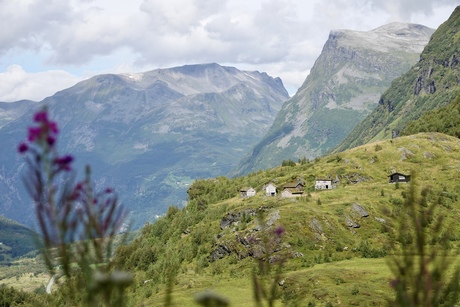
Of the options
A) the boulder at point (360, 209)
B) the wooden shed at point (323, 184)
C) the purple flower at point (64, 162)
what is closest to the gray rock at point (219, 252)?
the boulder at point (360, 209)

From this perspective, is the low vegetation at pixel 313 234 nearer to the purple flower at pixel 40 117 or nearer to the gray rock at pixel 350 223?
the gray rock at pixel 350 223

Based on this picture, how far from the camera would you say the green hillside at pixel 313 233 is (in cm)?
4956

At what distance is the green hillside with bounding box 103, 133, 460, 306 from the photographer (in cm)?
4956

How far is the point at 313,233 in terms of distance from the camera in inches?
2916

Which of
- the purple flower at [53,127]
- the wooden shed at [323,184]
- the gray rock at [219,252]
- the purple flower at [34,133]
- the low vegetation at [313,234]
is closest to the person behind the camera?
the purple flower at [34,133]

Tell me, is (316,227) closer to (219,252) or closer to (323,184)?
(219,252)

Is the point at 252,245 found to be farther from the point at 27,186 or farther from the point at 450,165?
the point at 27,186

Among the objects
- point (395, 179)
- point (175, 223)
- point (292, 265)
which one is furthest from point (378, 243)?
point (175, 223)

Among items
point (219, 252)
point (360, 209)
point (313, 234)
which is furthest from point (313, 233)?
point (219, 252)

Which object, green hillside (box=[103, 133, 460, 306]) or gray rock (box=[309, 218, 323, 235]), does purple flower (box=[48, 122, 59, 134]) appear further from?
gray rock (box=[309, 218, 323, 235])

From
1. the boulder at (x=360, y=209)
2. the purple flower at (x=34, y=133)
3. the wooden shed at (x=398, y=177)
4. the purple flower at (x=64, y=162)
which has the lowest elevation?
the boulder at (x=360, y=209)

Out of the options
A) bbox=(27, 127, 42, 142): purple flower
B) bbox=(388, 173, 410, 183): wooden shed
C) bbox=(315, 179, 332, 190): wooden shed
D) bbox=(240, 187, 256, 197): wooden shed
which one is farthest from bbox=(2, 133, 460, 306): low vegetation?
bbox=(27, 127, 42, 142): purple flower

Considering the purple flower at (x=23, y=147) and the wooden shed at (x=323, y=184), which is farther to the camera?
the wooden shed at (x=323, y=184)

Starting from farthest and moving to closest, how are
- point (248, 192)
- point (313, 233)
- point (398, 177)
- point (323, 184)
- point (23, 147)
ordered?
point (248, 192) → point (323, 184) → point (398, 177) → point (313, 233) → point (23, 147)
